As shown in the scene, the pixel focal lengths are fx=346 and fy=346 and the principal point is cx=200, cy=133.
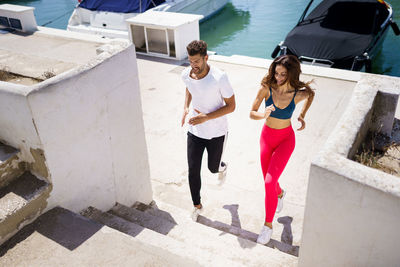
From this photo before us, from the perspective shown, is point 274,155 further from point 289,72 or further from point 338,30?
point 338,30

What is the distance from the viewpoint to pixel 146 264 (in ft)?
8.07

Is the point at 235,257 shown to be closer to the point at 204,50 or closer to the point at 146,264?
the point at 146,264

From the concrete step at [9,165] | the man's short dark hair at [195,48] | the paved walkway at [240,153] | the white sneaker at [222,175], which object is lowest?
the paved walkway at [240,153]

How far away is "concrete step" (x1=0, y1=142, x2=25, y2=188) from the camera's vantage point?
2770mm

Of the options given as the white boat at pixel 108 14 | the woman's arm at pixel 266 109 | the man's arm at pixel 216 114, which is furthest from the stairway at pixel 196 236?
the white boat at pixel 108 14

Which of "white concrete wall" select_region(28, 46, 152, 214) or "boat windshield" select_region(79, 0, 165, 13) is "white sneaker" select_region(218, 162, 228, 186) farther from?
"boat windshield" select_region(79, 0, 165, 13)

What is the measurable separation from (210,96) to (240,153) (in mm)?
2009

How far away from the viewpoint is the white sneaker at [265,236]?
3359 mm

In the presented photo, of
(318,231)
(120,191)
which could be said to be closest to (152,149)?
(120,191)

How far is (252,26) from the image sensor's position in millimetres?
17516

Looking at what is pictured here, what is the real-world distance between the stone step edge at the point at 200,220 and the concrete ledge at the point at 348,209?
0.81m

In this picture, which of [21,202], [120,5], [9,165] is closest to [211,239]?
[21,202]

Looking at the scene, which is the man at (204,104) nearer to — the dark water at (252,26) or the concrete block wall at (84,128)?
the concrete block wall at (84,128)

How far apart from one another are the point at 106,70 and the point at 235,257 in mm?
1998
